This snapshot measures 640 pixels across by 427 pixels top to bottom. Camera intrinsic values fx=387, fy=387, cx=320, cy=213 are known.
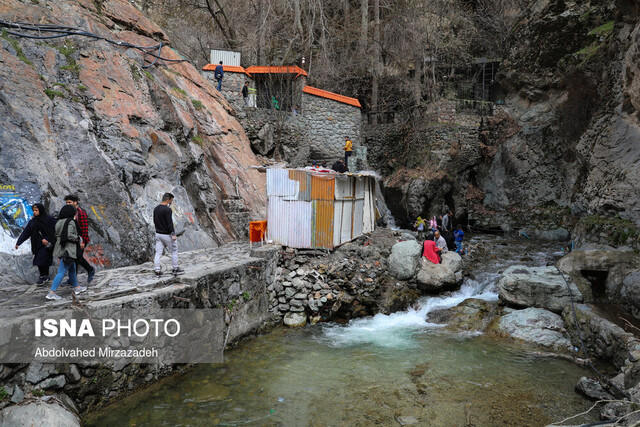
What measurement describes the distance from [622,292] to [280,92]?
15835 millimetres

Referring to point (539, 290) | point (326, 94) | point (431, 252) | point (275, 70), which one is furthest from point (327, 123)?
point (539, 290)

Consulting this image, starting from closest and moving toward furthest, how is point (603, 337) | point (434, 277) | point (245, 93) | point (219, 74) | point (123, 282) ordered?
point (123, 282)
point (603, 337)
point (434, 277)
point (219, 74)
point (245, 93)

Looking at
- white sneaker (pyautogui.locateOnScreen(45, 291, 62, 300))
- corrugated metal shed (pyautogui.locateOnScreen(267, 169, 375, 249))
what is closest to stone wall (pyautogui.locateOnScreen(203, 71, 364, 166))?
corrugated metal shed (pyautogui.locateOnScreen(267, 169, 375, 249))

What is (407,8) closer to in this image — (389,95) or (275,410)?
(389,95)

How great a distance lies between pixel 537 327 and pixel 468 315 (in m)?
1.58

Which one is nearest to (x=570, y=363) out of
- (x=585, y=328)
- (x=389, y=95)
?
(x=585, y=328)

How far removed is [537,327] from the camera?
881cm

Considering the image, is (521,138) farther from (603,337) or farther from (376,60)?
(603,337)

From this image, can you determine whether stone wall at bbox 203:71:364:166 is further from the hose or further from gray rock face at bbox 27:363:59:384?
gray rock face at bbox 27:363:59:384

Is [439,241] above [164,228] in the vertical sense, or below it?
below

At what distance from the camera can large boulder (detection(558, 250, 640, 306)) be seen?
8.95 metres

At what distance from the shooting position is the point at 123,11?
1355cm

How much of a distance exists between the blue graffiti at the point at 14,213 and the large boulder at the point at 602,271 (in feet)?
40.3

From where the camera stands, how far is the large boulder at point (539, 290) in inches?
374
